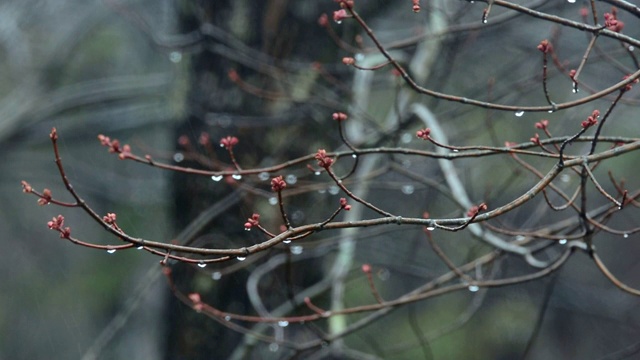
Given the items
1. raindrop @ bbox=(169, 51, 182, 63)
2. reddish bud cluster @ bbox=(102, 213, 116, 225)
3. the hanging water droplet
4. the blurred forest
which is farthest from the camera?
raindrop @ bbox=(169, 51, 182, 63)

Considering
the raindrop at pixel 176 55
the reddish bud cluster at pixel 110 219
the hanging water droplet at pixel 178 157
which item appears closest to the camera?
the reddish bud cluster at pixel 110 219

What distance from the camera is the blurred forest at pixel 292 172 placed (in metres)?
4.25

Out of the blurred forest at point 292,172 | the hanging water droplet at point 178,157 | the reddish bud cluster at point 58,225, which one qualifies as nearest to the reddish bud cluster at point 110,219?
the reddish bud cluster at point 58,225

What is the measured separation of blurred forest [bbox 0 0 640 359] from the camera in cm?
425

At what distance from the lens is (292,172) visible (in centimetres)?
434

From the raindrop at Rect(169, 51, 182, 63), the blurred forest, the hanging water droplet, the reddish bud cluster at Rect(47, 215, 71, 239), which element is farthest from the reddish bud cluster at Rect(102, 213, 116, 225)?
the raindrop at Rect(169, 51, 182, 63)


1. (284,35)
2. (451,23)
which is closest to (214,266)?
(284,35)

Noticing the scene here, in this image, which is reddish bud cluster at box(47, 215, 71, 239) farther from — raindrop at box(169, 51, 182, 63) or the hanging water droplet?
raindrop at box(169, 51, 182, 63)

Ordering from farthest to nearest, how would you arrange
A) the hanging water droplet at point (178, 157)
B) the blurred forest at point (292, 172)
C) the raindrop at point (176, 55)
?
the raindrop at point (176, 55) → the blurred forest at point (292, 172) → the hanging water droplet at point (178, 157)

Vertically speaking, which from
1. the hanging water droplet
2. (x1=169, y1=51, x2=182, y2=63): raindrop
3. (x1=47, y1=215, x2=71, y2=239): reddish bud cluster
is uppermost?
(x1=169, y1=51, x2=182, y2=63): raindrop

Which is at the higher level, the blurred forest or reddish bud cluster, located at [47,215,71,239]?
the blurred forest

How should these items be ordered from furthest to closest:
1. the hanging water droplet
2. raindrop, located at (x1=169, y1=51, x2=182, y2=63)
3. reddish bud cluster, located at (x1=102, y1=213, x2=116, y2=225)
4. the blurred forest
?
raindrop, located at (x1=169, y1=51, x2=182, y2=63), the blurred forest, the hanging water droplet, reddish bud cluster, located at (x1=102, y1=213, x2=116, y2=225)

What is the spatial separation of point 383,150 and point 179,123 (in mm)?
2853

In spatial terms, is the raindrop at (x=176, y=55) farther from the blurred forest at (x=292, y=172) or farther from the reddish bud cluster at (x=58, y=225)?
the reddish bud cluster at (x=58, y=225)
